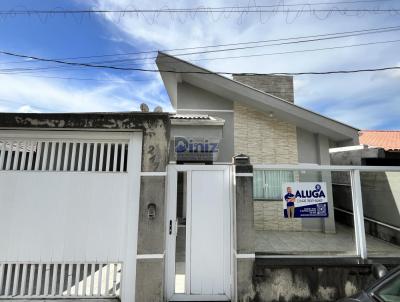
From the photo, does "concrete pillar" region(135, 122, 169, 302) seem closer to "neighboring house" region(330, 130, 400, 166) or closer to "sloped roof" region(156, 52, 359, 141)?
"sloped roof" region(156, 52, 359, 141)

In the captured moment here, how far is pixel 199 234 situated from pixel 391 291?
2633 millimetres

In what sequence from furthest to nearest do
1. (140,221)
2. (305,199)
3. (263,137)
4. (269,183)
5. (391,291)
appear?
(263,137)
(269,183)
(305,199)
(140,221)
(391,291)

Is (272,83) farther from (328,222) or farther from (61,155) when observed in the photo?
(61,155)

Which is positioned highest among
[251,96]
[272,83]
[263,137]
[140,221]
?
[272,83]

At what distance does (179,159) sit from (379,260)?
5232 mm

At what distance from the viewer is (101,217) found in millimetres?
4188

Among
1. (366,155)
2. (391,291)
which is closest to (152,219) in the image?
(391,291)

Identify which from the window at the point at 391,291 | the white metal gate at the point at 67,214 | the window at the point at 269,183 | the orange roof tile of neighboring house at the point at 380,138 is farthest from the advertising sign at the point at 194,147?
the orange roof tile of neighboring house at the point at 380,138

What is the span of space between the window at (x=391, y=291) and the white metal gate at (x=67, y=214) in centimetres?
323

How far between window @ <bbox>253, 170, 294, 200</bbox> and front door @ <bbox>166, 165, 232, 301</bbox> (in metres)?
0.85

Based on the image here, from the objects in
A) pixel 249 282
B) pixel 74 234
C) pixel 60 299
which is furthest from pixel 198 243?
pixel 60 299

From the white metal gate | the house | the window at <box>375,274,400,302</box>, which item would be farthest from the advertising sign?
the window at <box>375,274,400,302</box>

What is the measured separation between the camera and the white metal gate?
406 cm

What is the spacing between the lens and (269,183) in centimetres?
564
